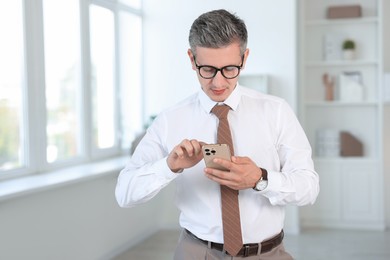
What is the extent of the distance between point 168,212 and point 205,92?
417 centimetres

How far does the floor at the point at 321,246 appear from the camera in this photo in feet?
15.3

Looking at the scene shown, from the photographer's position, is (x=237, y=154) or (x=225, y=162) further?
(x=237, y=154)

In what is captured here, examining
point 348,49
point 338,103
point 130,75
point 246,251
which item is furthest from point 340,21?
point 246,251

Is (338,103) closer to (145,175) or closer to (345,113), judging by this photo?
(345,113)

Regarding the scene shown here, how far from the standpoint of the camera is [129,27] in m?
5.75

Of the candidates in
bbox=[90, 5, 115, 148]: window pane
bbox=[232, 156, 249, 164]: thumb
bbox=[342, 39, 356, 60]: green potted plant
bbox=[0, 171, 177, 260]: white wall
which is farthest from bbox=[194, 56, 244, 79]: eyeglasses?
bbox=[342, 39, 356, 60]: green potted plant

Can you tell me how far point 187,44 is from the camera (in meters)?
5.74

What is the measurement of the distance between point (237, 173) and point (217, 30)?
0.43 m

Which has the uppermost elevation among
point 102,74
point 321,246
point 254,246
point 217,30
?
point 102,74

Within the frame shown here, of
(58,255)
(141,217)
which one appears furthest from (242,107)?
(141,217)

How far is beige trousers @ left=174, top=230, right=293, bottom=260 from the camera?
170 centimetres

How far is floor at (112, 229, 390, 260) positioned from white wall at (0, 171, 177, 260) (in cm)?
18

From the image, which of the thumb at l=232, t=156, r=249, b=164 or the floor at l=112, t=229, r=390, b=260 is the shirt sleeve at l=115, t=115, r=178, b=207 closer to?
the thumb at l=232, t=156, r=249, b=164

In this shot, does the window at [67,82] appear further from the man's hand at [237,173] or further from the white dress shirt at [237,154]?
the man's hand at [237,173]
